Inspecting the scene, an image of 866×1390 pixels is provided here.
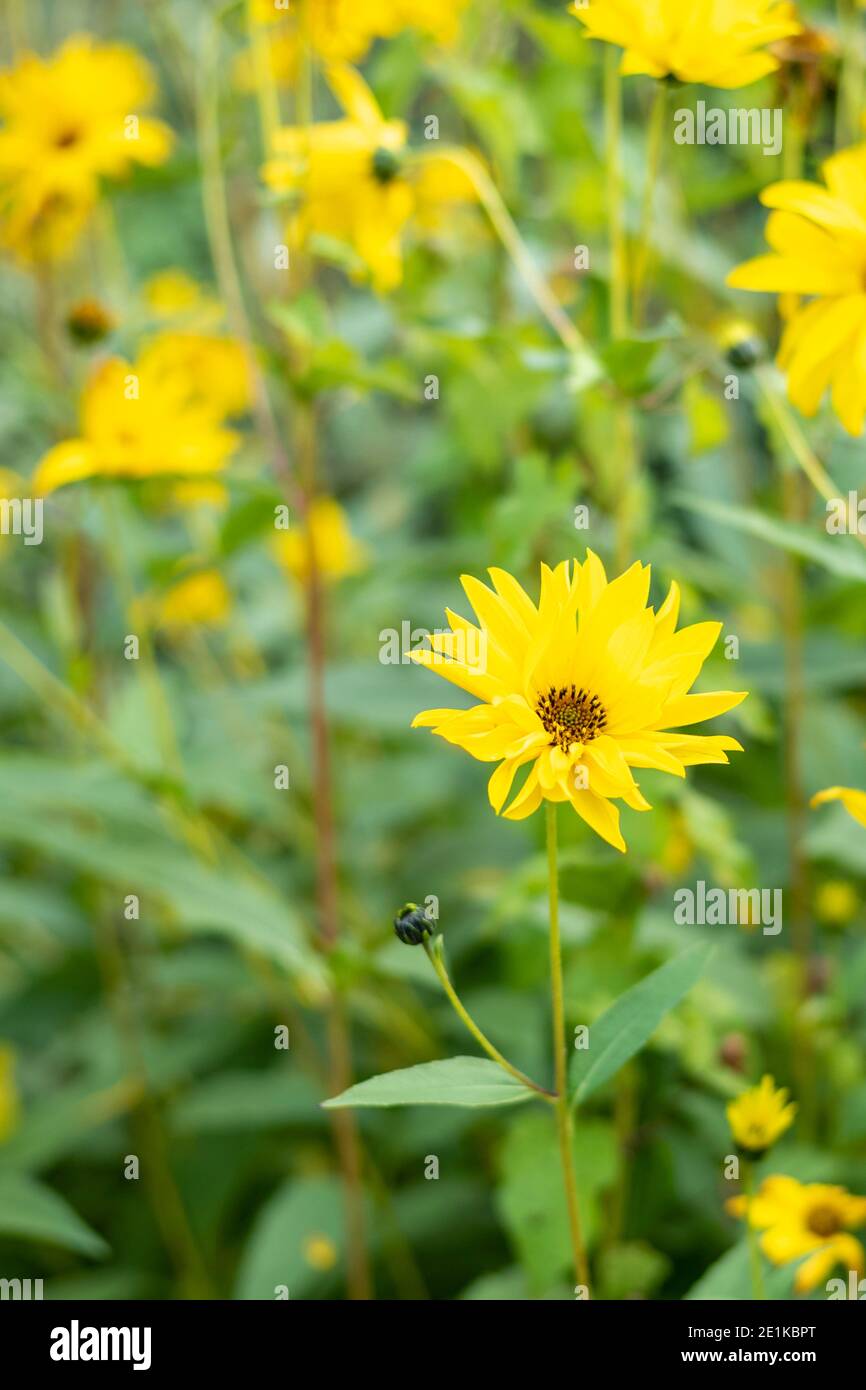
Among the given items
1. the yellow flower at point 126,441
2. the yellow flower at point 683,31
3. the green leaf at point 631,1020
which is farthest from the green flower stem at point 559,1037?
the yellow flower at point 126,441

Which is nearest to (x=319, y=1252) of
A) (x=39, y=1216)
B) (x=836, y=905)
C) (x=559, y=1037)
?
(x=39, y=1216)

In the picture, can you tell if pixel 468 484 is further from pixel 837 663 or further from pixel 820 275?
pixel 820 275

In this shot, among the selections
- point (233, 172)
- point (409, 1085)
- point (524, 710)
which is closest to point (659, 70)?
point (524, 710)

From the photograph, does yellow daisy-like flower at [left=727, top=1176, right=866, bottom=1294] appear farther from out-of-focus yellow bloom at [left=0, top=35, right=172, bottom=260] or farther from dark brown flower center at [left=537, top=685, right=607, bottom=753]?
out-of-focus yellow bloom at [left=0, top=35, right=172, bottom=260]

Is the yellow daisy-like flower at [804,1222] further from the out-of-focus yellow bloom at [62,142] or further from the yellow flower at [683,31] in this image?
the out-of-focus yellow bloom at [62,142]

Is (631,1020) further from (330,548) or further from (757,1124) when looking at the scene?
(330,548)

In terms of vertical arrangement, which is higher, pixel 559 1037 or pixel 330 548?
pixel 330 548
